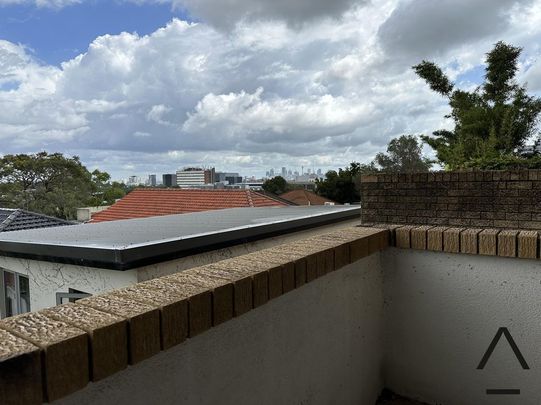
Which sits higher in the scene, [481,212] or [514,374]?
[481,212]

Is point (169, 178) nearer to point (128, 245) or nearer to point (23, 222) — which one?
point (23, 222)

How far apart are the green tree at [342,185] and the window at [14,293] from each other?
40.9 meters

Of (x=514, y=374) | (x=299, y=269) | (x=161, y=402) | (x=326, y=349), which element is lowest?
(x=514, y=374)

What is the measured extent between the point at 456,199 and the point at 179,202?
14077 mm

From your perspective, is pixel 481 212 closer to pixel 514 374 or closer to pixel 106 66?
→ pixel 514 374

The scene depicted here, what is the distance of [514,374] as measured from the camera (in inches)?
123

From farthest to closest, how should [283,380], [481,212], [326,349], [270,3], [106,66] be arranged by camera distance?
[106,66]
[270,3]
[481,212]
[326,349]
[283,380]

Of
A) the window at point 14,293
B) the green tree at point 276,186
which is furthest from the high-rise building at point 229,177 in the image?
the window at point 14,293

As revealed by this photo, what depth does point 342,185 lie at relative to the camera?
47.2 m

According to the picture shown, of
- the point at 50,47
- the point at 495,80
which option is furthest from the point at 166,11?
the point at 495,80

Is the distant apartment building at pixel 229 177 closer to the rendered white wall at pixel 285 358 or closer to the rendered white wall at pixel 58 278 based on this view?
the rendered white wall at pixel 58 278

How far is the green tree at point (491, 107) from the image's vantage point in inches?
687

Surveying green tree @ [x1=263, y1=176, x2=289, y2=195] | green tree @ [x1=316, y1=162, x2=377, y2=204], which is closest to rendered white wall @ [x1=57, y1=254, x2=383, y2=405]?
green tree @ [x1=316, y1=162, x2=377, y2=204]

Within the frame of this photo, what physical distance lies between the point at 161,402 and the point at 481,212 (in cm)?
301
